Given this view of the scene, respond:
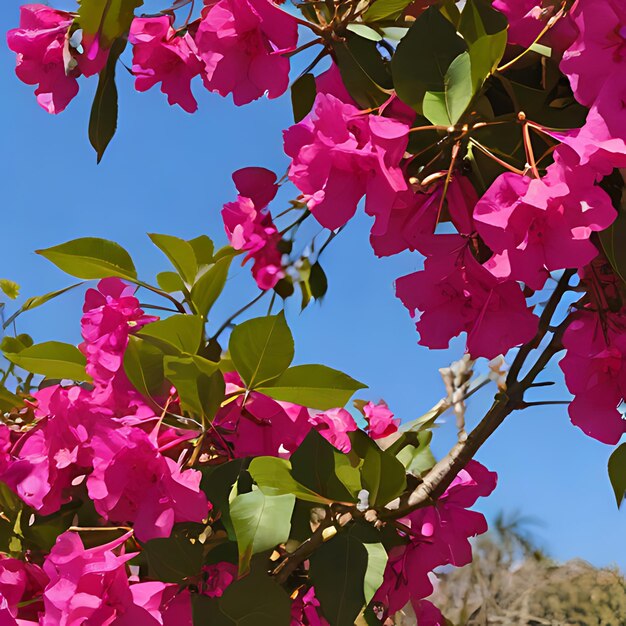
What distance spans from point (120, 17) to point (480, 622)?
2784 millimetres

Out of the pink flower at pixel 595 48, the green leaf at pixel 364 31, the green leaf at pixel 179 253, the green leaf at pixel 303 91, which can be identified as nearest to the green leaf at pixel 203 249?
the green leaf at pixel 179 253

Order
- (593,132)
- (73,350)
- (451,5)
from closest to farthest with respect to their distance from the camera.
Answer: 1. (593,132)
2. (451,5)
3. (73,350)

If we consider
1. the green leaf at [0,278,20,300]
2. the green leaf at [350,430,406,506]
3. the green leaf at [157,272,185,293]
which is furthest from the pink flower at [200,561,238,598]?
the green leaf at [0,278,20,300]

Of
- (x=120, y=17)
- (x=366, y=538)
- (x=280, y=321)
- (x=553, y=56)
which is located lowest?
(x=366, y=538)

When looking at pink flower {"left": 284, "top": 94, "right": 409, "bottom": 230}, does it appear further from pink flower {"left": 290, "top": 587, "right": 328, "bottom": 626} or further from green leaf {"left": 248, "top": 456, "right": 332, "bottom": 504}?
pink flower {"left": 290, "top": 587, "right": 328, "bottom": 626}

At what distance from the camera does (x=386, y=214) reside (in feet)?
1.61

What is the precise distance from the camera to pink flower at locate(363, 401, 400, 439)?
0.89 metres

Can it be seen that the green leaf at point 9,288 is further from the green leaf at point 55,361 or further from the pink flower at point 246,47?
the pink flower at point 246,47

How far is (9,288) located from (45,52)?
20.4 inches

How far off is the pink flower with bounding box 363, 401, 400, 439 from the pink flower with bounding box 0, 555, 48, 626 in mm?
379

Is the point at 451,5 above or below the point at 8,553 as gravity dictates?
above

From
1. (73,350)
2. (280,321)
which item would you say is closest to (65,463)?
(73,350)

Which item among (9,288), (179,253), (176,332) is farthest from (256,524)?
(9,288)

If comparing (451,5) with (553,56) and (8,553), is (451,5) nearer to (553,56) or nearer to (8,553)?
(553,56)
